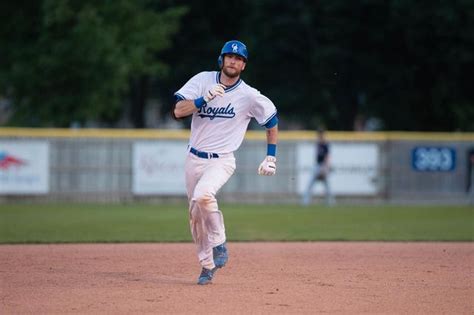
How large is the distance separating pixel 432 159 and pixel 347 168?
2.80 m

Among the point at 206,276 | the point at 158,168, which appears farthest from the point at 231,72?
the point at 158,168

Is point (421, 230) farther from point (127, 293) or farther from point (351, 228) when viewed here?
point (127, 293)

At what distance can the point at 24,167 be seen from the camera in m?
25.7

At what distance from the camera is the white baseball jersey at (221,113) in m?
9.81

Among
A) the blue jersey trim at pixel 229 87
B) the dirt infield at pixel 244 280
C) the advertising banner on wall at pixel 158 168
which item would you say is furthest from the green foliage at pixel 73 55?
the blue jersey trim at pixel 229 87

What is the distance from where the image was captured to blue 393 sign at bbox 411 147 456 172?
2864 centimetres

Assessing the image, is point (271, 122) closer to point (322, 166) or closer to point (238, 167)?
point (322, 166)

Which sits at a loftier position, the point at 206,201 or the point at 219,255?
the point at 206,201

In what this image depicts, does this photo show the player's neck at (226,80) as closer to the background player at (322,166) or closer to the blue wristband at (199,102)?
the blue wristband at (199,102)

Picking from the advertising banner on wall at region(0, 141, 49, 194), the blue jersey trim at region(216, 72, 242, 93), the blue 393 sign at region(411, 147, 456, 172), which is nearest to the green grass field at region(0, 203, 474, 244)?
the advertising banner on wall at region(0, 141, 49, 194)

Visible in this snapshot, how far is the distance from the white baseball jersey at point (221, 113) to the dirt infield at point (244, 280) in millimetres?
1438

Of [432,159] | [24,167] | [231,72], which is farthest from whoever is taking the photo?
[432,159]

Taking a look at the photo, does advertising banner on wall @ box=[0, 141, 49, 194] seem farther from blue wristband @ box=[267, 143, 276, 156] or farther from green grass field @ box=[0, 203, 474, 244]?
blue wristband @ box=[267, 143, 276, 156]

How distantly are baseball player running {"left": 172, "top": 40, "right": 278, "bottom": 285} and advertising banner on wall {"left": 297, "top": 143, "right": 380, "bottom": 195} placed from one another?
17.6 metres
